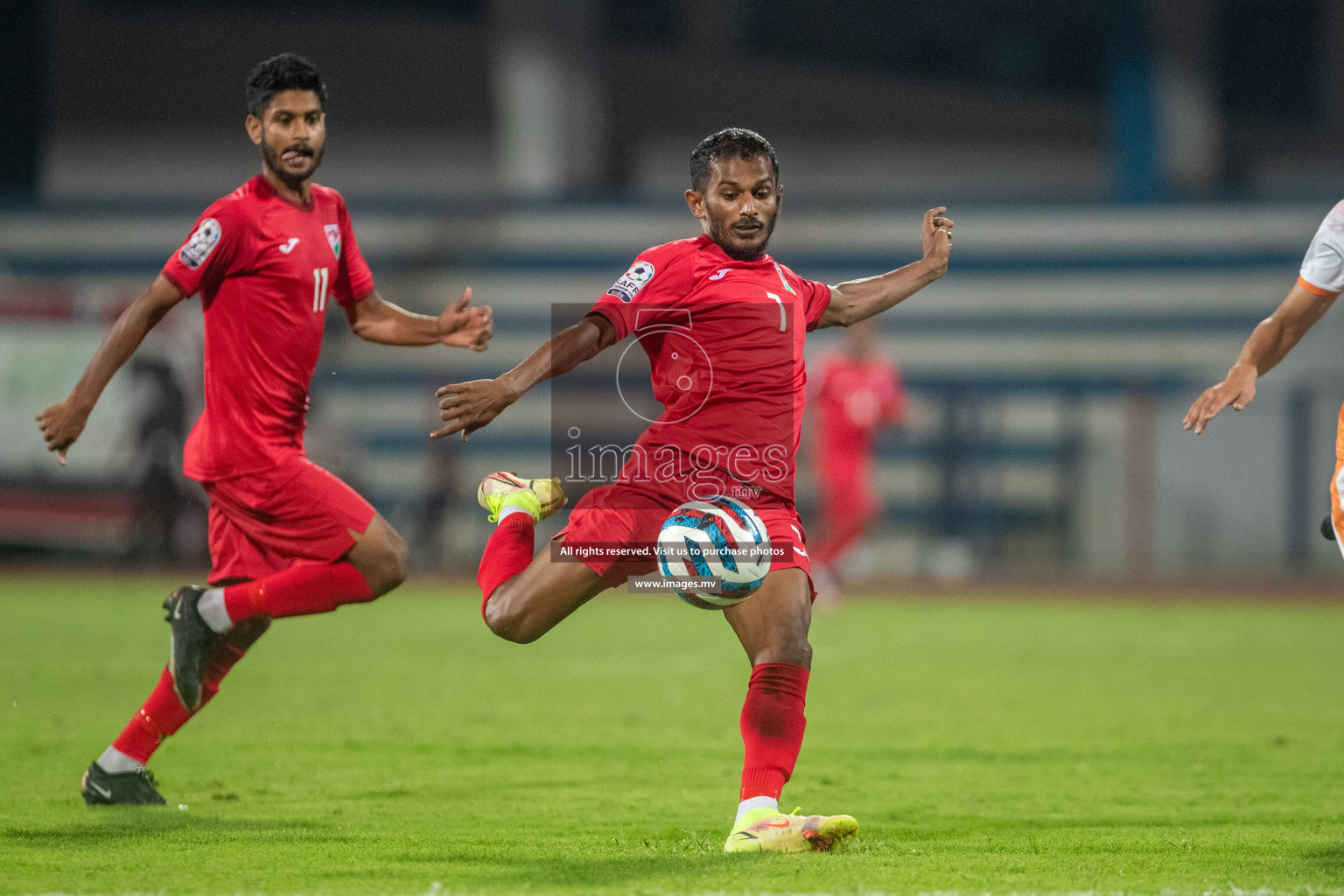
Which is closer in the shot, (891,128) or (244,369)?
(244,369)

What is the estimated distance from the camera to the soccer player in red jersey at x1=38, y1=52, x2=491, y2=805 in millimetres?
5383

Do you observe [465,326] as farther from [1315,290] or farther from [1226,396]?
[1315,290]

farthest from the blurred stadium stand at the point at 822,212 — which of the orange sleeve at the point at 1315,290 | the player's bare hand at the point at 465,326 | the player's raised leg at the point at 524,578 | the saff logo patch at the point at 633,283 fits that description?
the orange sleeve at the point at 1315,290

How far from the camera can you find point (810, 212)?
23.3 m

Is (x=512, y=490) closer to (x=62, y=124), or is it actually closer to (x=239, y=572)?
(x=239, y=572)

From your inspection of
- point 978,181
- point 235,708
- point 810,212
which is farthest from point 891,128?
point 235,708

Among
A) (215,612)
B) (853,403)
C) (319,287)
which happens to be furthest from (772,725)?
(853,403)

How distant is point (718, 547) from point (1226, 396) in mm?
1605

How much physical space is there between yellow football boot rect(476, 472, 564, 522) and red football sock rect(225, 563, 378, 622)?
55 centimetres

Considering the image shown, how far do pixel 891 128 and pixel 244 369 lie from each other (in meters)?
22.4

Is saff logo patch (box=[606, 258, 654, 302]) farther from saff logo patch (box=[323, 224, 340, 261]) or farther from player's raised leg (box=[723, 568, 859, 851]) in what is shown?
saff logo patch (box=[323, 224, 340, 261])

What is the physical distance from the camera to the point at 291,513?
5434 mm

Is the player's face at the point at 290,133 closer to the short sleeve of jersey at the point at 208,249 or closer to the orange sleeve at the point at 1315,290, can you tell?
the short sleeve of jersey at the point at 208,249

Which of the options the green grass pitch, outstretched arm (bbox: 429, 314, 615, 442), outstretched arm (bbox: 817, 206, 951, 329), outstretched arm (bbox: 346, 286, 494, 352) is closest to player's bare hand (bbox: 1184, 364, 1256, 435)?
outstretched arm (bbox: 817, 206, 951, 329)
